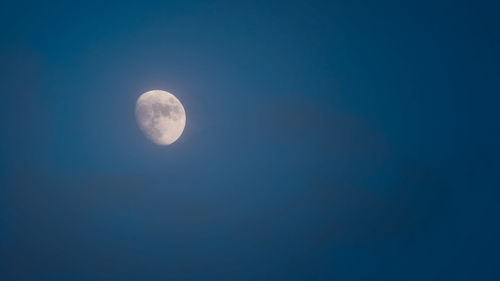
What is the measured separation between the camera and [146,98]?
44.0 feet

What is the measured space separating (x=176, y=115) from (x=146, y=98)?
123cm

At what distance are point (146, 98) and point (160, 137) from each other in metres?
1.53

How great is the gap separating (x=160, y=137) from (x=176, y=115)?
1.03 m

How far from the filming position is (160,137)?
1382cm

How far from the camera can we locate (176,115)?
13.8m
